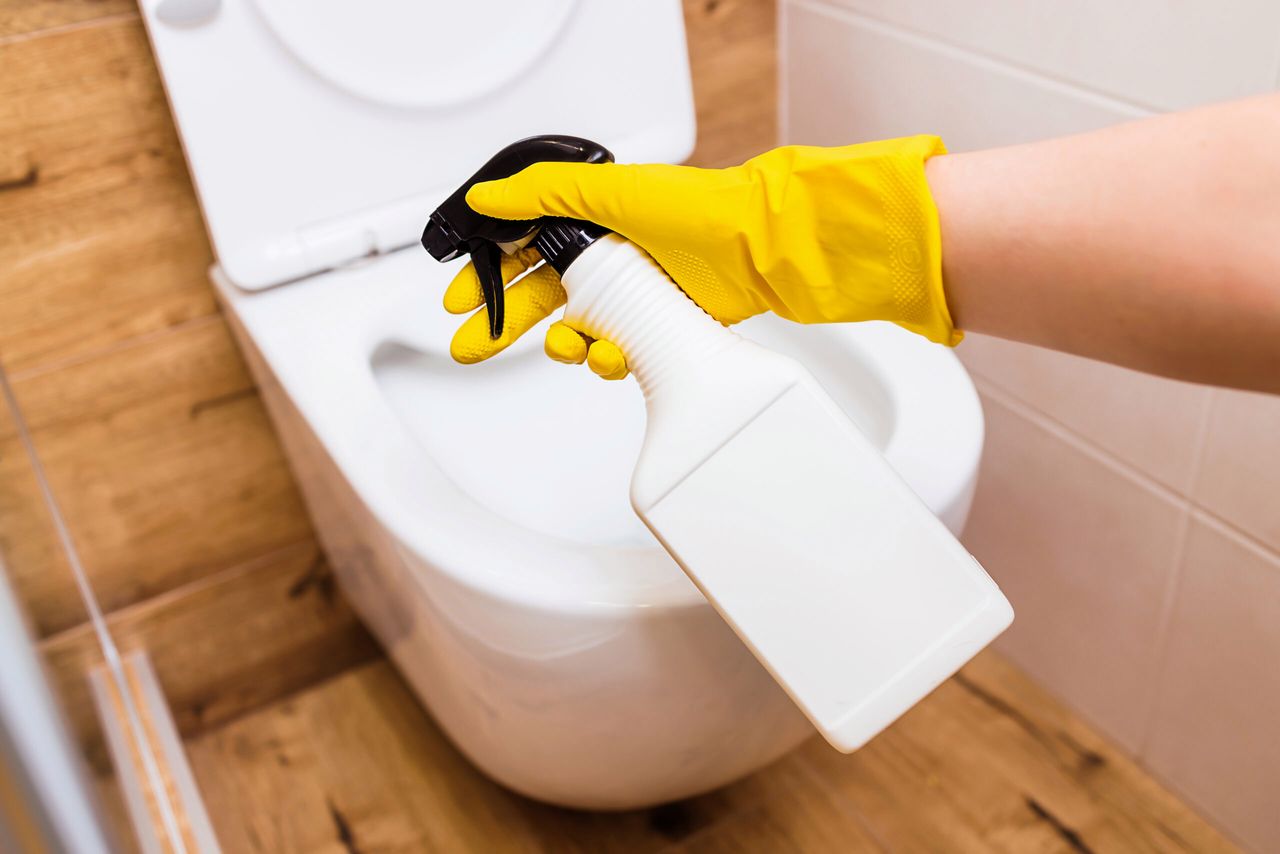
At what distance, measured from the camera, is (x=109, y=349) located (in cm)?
83

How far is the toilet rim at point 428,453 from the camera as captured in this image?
0.53 m

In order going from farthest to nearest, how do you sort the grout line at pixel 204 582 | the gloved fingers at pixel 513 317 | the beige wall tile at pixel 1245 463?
the grout line at pixel 204 582 < the beige wall tile at pixel 1245 463 < the gloved fingers at pixel 513 317

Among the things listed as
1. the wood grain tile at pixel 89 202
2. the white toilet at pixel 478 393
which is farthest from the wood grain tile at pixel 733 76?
the wood grain tile at pixel 89 202

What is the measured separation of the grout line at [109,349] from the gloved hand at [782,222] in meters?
0.44

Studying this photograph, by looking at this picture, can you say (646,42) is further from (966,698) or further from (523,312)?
(966,698)

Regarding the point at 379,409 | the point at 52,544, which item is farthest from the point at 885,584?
the point at 52,544

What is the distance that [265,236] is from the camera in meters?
0.74

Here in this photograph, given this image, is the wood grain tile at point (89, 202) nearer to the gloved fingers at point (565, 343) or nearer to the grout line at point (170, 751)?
the grout line at point (170, 751)

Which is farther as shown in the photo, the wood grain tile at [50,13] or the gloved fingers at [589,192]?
the wood grain tile at [50,13]

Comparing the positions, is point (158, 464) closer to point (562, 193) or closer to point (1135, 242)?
point (562, 193)

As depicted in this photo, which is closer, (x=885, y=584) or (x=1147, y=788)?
(x=885, y=584)

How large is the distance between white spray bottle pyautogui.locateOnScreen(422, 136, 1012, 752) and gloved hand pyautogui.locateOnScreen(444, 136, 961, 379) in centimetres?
5

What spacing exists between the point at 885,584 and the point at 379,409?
323 mm

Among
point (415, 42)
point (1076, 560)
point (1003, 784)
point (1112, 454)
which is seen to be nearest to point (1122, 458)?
point (1112, 454)
